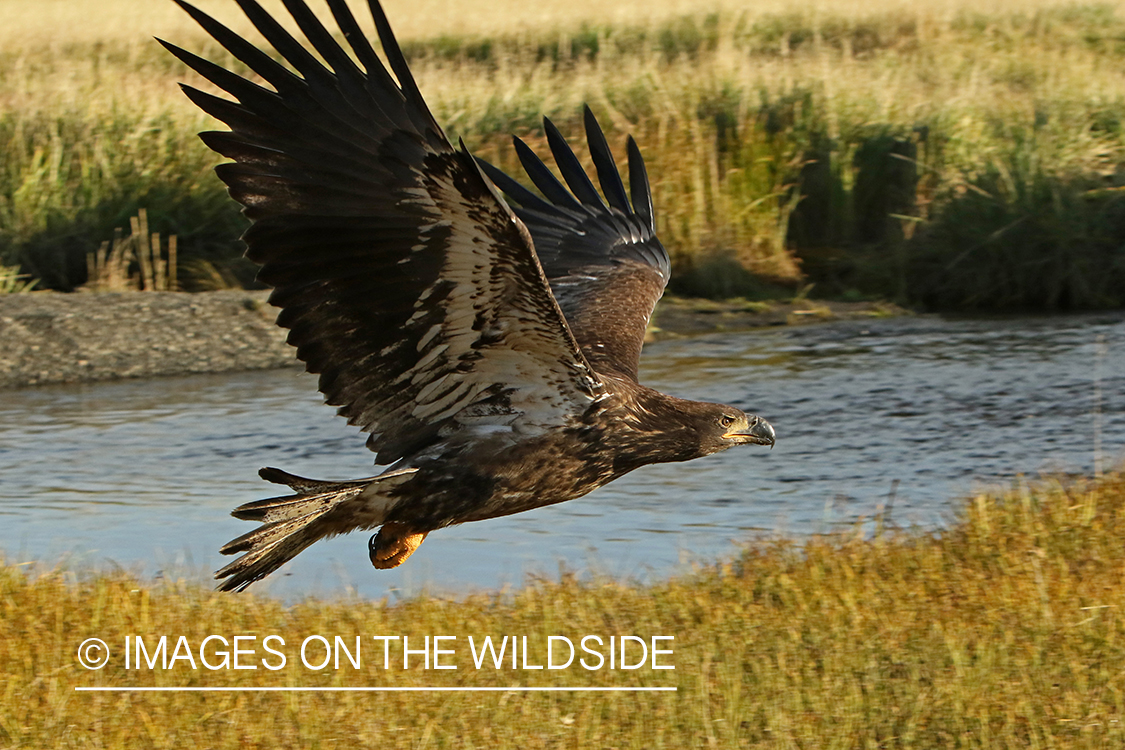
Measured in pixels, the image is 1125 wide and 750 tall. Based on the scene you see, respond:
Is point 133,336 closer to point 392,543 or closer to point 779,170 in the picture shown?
point 779,170

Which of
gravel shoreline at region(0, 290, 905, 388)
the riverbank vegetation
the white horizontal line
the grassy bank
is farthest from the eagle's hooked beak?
the riverbank vegetation

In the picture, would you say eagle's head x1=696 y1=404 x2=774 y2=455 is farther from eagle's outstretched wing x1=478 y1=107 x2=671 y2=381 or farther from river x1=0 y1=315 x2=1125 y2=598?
river x1=0 y1=315 x2=1125 y2=598

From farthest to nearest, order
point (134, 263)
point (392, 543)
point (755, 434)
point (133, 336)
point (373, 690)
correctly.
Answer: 1. point (134, 263)
2. point (133, 336)
3. point (755, 434)
4. point (392, 543)
5. point (373, 690)

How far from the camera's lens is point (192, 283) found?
39.4 feet

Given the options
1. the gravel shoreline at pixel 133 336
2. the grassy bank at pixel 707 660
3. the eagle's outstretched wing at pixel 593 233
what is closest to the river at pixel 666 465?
the gravel shoreline at pixel 133 336

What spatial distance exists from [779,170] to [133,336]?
19.9 feet

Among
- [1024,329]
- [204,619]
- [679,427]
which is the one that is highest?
[679,427]

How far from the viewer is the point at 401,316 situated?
13.6 feet

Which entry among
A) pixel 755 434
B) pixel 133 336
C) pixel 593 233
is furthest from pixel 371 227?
pixel 133 336

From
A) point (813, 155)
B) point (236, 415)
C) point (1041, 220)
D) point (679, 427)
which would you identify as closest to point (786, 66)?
point (813, 155)

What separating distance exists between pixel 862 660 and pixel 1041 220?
8.68 metres

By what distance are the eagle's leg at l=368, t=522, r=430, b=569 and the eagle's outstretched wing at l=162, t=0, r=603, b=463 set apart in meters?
0.51

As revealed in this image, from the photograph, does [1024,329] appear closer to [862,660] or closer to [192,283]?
[192,283]

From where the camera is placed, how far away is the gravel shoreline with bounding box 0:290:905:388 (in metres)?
10.3
